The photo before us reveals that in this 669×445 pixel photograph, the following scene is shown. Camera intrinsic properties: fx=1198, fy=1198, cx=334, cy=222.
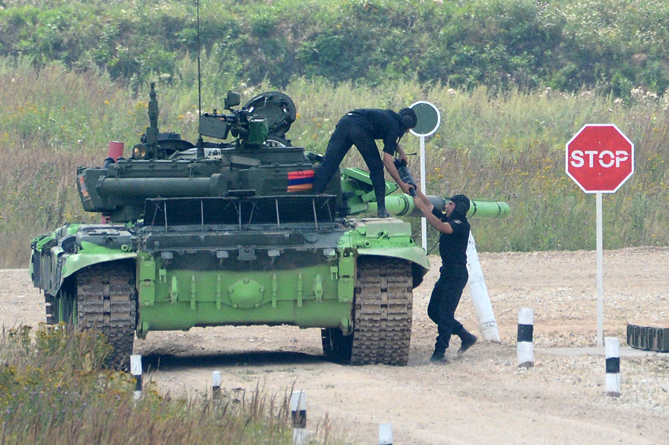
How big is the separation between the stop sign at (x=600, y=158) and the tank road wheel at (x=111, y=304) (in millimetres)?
4310

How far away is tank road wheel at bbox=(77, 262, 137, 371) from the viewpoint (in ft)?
30.1

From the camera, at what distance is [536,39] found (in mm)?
29281

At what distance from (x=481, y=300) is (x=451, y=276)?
1051mm

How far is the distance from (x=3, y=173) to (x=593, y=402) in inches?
540

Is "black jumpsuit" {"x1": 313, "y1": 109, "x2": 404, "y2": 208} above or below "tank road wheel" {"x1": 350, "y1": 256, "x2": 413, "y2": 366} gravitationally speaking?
above

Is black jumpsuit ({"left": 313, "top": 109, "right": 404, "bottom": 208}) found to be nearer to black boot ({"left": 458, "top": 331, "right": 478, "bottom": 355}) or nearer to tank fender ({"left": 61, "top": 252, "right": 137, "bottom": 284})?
black boot ({"left": 458, "top": 331, "right": 478, "bottom": 355})

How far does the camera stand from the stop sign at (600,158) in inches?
436

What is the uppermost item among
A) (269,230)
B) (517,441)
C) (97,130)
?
(97,130)

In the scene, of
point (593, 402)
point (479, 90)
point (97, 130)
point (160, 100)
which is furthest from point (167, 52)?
point (593, 402)

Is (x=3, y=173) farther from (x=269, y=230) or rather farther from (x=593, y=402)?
(x=593, y=402)

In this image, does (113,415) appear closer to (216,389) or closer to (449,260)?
(216,389)

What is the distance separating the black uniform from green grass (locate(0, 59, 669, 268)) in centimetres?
819

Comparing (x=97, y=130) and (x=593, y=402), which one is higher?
(x=97, y=130)

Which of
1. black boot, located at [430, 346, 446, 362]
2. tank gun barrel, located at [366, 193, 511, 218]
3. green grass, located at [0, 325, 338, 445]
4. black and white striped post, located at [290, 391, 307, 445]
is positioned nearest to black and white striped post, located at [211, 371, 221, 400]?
green grass, located at [0, 325, 338, 445]
